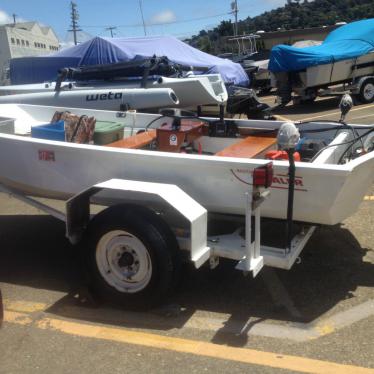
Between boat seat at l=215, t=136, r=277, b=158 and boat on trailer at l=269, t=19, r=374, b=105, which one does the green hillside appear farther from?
boat seat at l=215, t=136, r=277, b=158

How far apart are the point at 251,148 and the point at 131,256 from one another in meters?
1.49

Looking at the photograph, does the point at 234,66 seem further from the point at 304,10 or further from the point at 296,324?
the point at 304,10

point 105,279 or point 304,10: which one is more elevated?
point 304,10

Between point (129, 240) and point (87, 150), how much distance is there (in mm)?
887

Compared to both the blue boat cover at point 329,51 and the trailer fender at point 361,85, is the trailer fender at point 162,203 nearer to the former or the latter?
the blue boat cover at point 329,51

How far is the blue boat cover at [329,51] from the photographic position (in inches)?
593

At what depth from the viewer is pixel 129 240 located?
389 centimetres

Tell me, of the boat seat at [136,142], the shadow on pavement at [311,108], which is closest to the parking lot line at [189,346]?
the boat seat at [136,142]

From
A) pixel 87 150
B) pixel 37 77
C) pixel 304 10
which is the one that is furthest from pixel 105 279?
pixel 304 10

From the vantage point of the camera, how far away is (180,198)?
3.75 m

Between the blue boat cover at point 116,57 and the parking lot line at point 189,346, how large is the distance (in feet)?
34.8

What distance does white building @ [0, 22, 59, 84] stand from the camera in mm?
50075

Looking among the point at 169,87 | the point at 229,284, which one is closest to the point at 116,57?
the point at 169,87

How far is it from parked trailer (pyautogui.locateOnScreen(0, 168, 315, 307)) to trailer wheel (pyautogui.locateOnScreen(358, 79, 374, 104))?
1297cm
